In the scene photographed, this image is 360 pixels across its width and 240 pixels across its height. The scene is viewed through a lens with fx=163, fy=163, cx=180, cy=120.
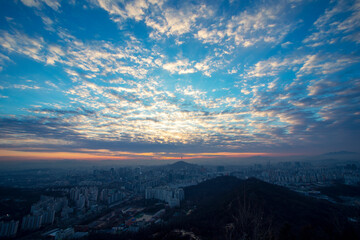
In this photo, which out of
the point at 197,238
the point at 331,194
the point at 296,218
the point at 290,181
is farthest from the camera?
the point at 290,181

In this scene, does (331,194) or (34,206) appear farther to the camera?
(331,194)

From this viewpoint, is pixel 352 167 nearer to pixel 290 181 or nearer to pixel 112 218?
pixel 290 181

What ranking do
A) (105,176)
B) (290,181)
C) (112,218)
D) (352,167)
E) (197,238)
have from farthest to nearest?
(105,176) → (352,167) → (290,181) → (112,218) → (197,238)

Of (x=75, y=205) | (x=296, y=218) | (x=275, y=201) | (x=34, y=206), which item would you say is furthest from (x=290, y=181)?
(x=34, y=206)

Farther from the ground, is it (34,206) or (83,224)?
(34,206)

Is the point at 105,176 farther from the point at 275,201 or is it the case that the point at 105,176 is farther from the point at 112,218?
the point at 275,201

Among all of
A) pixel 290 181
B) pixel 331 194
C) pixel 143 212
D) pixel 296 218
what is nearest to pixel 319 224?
pixel 296 218

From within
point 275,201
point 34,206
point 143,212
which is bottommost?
point 143,212

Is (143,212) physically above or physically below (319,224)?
below

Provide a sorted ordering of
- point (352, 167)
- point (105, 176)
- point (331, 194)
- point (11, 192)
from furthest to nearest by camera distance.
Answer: point (105, 176), point (352, 167), point (11, 192), point (331, 194)
